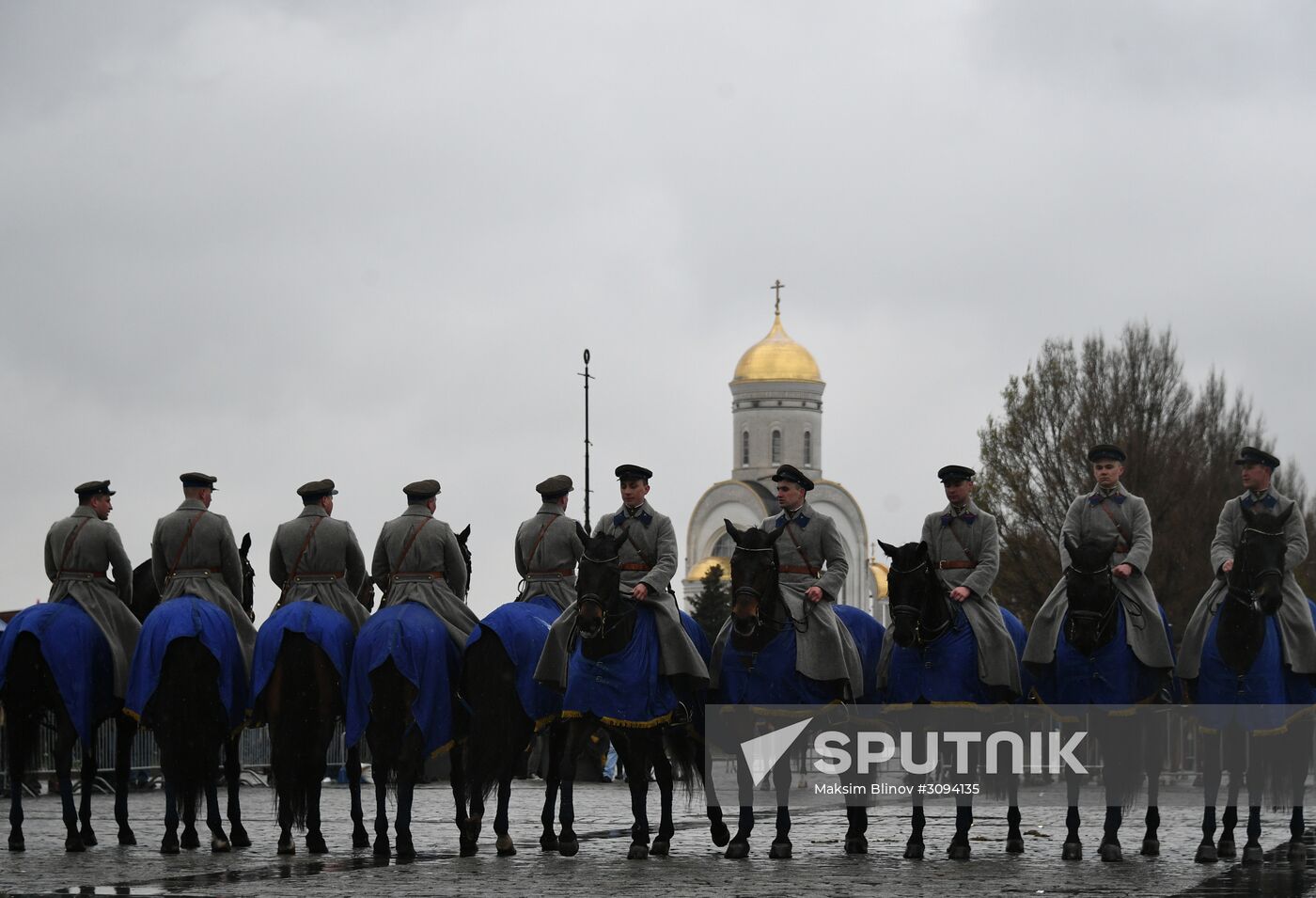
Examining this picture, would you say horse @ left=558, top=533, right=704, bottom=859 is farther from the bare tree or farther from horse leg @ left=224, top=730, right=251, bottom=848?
the bare tree

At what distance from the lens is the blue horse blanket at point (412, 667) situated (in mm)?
14844

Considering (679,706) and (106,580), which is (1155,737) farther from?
(106,580)

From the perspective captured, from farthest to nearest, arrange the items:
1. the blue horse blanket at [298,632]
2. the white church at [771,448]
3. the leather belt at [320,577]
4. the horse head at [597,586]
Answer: the white church at [771,448], the leather belt at [320,577], the blue horse blanket at [298,632], the horse head at [597,586]

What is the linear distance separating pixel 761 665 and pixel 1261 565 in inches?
141

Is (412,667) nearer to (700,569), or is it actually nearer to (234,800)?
(234,800)

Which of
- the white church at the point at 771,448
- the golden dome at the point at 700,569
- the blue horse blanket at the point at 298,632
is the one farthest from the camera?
the white church at the point at 771,448

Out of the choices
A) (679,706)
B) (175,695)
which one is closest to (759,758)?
(679,706)

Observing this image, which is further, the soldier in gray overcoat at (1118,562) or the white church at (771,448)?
the white church at (771,448)

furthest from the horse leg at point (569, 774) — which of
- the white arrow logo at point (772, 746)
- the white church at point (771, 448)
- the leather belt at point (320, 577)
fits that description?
the white church at point (771, 448)

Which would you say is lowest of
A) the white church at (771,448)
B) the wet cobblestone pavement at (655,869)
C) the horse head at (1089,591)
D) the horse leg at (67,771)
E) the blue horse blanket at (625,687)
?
the wet cobblestone pavement at (655,869)

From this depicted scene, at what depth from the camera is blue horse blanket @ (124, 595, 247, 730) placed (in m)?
15.2

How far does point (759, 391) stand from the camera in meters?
114

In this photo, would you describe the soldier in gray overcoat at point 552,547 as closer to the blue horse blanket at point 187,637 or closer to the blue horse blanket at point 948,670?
the blue horse blanket at point 187,637

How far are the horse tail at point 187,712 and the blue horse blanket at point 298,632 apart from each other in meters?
0.34
